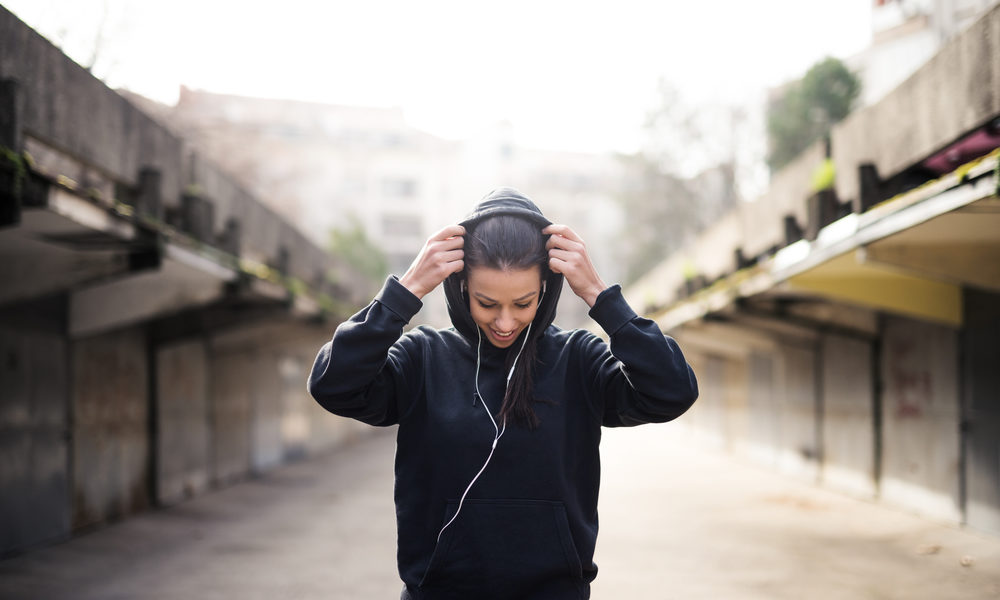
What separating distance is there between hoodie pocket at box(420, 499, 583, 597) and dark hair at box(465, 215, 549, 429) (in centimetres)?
20

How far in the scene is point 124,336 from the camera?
9.74 metres

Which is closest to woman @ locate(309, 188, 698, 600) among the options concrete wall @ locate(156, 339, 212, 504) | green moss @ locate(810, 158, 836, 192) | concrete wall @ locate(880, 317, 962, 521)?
concrete wall @ locate(880, 317, 962, 521)

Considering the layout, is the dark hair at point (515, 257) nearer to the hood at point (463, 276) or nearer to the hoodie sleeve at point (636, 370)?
the hood at point (463, 276)

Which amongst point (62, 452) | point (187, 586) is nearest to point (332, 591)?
point (187, 586)

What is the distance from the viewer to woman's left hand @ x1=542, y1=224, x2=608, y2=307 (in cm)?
224

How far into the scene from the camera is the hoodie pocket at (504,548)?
81.0 inches

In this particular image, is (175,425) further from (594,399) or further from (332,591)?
(594,399)

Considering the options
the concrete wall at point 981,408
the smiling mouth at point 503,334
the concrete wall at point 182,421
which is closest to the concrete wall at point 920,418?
the concrete wall at point 981,408

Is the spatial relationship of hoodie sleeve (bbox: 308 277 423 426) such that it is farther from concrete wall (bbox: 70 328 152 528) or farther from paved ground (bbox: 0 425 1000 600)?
concrete wall (bbox: 70 328 152 528)

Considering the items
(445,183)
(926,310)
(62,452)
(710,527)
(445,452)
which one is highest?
(445,183)

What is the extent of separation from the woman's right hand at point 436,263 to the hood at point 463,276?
77 mm

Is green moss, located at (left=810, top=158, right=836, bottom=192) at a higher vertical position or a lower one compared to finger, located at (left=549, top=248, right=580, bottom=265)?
higher

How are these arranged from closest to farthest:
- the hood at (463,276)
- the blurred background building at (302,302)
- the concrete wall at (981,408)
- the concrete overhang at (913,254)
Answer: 1. the hood at (463,276)
2. the concrete overhang at (913,254)
3. the blurred background building at (302,302)
4. the concrete wall at (981,408)

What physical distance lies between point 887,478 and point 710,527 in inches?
98.3
